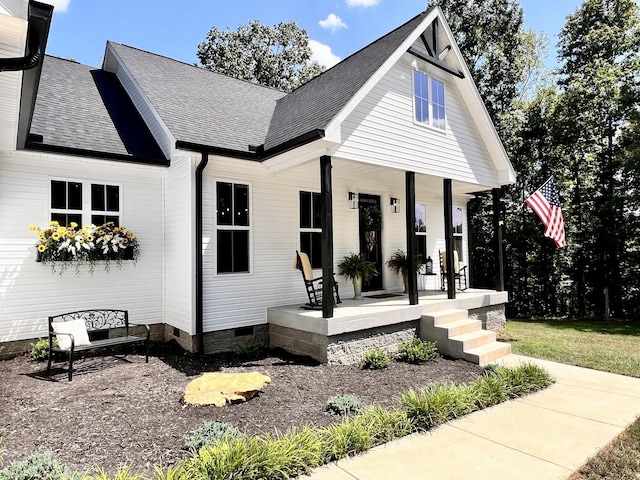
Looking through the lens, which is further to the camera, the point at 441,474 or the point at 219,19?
the point at 219,19

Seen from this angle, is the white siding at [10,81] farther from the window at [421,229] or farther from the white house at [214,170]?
the window at [421,229]

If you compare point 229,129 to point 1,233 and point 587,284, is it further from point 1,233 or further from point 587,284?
point 587,284

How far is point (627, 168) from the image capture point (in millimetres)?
12391

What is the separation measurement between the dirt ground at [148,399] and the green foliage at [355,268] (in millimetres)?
2433

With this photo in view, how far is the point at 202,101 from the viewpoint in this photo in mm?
8141

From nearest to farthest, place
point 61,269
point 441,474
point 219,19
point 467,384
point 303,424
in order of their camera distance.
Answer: point 441,474, point 303,424, point 467,384, point 61,269, point 219,19

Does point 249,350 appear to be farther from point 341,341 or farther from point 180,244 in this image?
point 180,244

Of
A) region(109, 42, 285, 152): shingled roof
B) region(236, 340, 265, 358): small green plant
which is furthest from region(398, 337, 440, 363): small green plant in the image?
region(109, 42, 285, 152): shingled roof

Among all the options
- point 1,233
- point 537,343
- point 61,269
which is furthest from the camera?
point 537,343

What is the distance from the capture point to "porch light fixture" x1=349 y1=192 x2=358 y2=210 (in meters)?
8.76

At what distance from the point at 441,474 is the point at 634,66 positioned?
15850 millimetres

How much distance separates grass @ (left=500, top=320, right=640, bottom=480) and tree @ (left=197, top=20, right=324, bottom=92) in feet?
61.5

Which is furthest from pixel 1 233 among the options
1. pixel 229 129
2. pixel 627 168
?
pixel 627 168

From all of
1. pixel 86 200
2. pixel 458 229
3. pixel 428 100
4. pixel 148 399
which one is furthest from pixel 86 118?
pixel 458 229
